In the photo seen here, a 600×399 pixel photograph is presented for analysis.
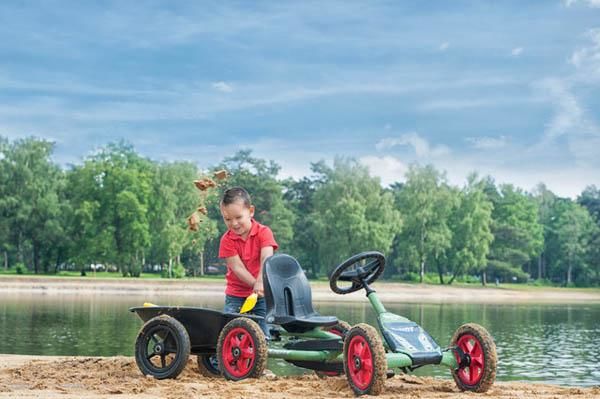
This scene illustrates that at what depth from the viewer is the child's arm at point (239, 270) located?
8109mm

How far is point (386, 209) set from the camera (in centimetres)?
6750

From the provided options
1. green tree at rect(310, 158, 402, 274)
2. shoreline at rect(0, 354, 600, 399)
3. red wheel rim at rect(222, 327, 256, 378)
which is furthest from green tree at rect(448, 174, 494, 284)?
red wheel rim at rect(222, 327, 256, 378)

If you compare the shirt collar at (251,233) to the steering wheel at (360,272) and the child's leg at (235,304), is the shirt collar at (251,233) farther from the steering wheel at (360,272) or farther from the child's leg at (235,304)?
the steering wheel at (360,272)

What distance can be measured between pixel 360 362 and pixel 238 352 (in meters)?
1.27

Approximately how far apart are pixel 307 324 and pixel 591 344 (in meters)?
16.2

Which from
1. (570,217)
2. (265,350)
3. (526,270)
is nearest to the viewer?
(265,350)

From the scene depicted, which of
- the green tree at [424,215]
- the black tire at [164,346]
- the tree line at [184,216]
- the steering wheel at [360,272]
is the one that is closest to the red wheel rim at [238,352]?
the black tire at [164,346]

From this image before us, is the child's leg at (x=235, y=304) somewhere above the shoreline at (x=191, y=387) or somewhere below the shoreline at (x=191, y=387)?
above

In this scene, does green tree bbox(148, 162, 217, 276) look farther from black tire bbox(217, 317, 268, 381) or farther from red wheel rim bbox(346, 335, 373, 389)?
red wheel rim bbox(346, 335, 373, 389)

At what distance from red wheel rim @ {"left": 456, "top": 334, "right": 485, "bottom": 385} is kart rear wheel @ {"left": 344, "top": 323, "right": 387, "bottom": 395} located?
1.05 meters

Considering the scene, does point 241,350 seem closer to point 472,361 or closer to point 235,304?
point 235,304

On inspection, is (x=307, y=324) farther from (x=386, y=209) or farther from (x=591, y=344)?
(x=386, y=209)

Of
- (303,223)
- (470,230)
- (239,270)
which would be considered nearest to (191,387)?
(239,270)

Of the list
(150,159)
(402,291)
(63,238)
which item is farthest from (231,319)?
(150,159)
